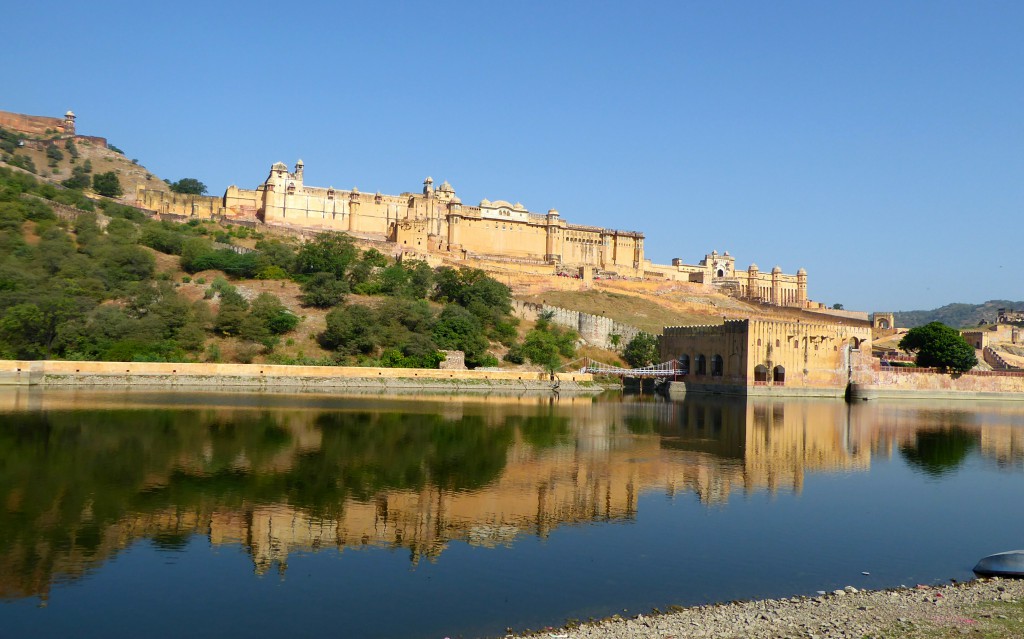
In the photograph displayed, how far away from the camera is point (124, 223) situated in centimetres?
4794

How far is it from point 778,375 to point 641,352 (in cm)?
909

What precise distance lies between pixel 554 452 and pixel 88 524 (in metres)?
A: 9.21

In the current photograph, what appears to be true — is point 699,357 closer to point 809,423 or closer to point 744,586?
point 809,423

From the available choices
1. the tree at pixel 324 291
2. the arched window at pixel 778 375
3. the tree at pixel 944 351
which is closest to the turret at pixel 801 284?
the tree at pixel 944 351

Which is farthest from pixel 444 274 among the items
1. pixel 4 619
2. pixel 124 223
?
pixel 4 619

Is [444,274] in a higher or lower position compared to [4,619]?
higher

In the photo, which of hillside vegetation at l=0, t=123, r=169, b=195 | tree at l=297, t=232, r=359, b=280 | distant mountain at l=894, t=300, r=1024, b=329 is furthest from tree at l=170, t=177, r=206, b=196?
distant mountain at l=894, t=300, r=1024, b=329

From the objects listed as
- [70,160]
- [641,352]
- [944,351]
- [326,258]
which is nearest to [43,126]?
[70,160]

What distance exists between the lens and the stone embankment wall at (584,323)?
1886 inches

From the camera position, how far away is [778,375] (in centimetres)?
3900

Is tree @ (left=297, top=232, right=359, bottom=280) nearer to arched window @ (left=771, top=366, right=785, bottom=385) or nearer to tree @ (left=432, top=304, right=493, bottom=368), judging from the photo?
tree @ (left=432, top=304, right=493, bottom=368)

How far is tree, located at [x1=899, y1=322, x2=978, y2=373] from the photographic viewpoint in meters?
42.8

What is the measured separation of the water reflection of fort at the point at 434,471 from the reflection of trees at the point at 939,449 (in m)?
0.43

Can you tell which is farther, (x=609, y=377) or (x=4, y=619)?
(x=609, y=377)
